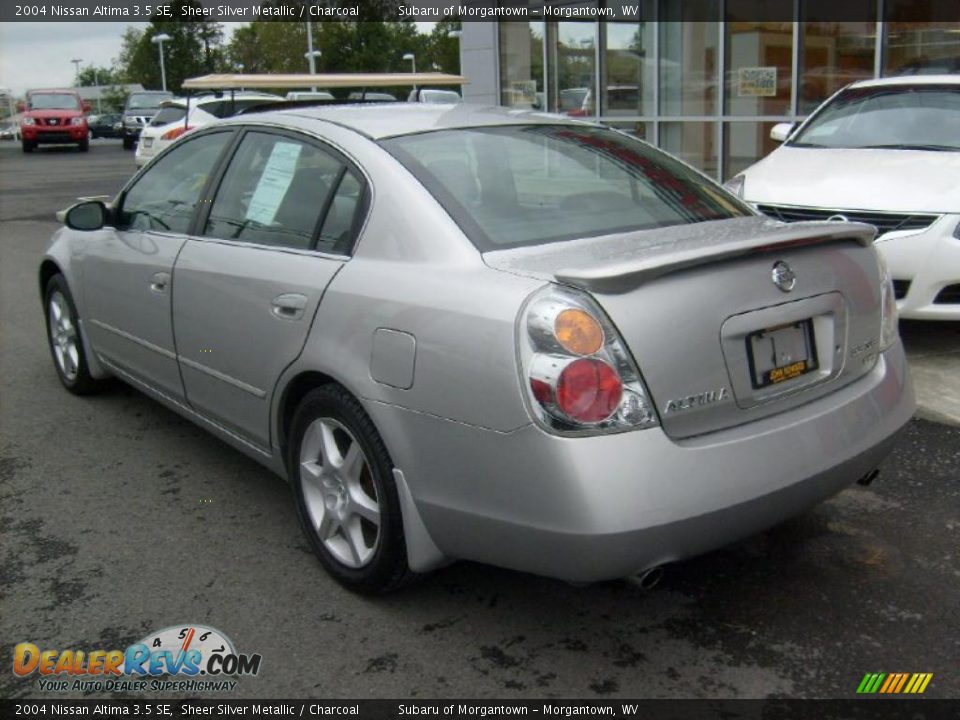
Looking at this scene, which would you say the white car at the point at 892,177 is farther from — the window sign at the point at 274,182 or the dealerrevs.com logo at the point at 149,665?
the dealerrevs.com logo at the point at 149,665

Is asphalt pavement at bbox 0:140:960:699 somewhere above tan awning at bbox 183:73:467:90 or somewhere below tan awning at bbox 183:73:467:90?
below

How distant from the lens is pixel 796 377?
9.65 feet

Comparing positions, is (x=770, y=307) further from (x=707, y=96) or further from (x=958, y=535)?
(x=707, y=96)

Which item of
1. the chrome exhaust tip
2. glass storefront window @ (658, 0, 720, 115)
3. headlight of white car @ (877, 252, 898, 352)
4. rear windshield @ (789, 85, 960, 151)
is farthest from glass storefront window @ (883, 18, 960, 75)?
the chrome exhaust tip

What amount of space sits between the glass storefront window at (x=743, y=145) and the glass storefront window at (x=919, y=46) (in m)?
1.65

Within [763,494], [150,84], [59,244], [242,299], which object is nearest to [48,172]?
[59,244]

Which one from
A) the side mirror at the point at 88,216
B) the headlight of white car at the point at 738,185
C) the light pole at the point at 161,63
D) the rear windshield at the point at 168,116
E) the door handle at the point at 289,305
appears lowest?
the door handle at the point at 289,305

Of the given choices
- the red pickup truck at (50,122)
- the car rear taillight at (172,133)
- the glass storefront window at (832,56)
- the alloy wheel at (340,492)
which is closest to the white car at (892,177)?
the alloy wheel at (340,492)

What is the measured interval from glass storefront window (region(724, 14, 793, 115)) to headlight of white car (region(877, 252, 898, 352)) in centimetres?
963

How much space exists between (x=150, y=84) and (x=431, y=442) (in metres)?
86.0

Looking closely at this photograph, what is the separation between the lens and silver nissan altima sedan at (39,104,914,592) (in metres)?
2.61

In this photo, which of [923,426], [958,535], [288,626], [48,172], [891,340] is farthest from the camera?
[48,172]

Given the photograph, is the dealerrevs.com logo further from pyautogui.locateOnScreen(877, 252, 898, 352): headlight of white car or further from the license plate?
pyautogui.locateOnScreen(877, 252, 898, 352): headlight of white car

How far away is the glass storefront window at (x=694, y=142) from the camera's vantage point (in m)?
13.1
